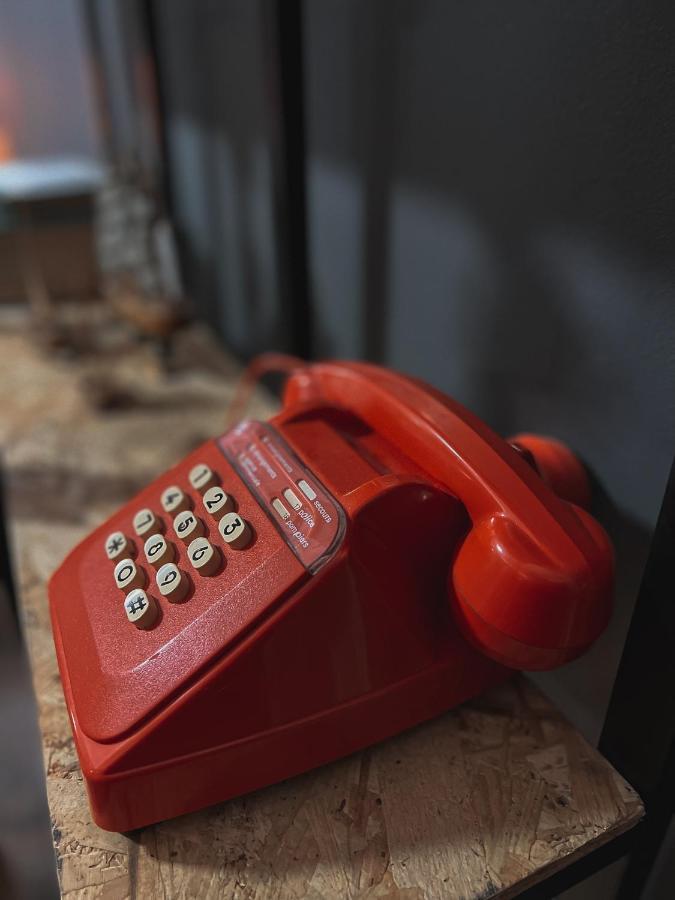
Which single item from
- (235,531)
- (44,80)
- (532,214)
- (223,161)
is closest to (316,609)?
(235,531)

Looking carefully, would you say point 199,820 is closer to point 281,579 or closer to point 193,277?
point 281,579

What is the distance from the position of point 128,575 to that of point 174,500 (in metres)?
0.07

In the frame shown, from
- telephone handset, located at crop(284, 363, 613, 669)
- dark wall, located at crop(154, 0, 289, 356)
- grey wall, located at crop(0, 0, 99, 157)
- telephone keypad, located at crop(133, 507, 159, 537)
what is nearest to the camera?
telephone handset, located at crop(284, 363, 613, 669)

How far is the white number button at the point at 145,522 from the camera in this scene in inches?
20.1

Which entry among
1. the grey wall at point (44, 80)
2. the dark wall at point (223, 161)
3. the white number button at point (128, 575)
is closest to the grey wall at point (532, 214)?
the dark wall at point (223, 161)

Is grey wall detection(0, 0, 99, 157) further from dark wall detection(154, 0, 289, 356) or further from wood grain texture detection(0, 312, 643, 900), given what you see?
wood grain texture detection(0, 312, 643, 900)

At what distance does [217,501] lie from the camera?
490 mm

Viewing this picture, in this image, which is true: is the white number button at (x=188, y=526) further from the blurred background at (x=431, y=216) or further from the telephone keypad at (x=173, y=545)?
the blurred background at (x=431, y=216)

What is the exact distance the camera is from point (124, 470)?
3.11 ft

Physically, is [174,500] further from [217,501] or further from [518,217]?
[518,217]

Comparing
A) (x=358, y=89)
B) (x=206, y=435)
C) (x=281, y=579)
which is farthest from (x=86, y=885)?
(x=358, y=89)

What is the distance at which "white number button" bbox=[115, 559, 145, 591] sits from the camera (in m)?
0.47

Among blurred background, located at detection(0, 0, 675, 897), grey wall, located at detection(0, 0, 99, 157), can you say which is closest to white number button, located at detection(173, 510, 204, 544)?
blurred background, located at detection(0, 0, 675, 897)

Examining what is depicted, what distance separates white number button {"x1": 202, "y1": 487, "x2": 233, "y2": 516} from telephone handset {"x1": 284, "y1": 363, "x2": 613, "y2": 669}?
138mm
